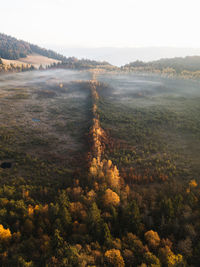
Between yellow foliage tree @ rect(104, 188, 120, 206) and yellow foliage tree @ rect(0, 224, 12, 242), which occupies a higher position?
yellow foliage tree @ rect(104, 188, 120, 206)

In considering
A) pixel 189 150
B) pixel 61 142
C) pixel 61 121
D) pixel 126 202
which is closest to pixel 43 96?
pixel 61 121

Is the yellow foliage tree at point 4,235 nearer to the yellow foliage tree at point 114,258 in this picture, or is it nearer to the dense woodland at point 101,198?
the dense woodland at point 101,198

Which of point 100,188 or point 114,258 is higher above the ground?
point 114,258

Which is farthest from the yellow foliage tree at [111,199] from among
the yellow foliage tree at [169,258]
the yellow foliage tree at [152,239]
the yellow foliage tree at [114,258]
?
the yellow foliage tree at [169,258]

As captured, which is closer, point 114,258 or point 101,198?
point 114,258

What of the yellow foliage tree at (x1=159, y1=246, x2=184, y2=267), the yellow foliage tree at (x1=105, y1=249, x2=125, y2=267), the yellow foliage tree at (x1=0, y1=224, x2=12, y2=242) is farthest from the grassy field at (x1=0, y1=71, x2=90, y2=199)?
the yellow foliage tree at (x1=159, y1=246, x2=184, y2=267)

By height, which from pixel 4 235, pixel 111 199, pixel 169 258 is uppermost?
pixel 169 258

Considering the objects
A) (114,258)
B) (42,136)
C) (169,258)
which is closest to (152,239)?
(169,258)

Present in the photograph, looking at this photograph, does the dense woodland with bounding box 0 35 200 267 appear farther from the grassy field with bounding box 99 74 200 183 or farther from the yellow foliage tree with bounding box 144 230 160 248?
the grassy field with bounding box 99 74 200 183

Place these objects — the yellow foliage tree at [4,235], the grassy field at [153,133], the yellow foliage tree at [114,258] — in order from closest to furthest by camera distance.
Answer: the yellow foliage tree at [114,258] → the yellow foliage tree at [4,235] → the grassy field at [153,133]

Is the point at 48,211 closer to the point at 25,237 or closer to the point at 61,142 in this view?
the point at 25,237

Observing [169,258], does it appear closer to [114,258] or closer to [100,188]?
[114,258]
